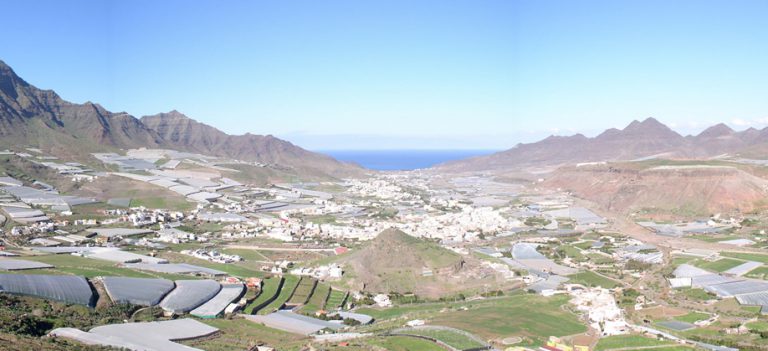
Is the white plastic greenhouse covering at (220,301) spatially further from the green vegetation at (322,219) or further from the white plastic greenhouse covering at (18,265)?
the green vegetation at (322,219)

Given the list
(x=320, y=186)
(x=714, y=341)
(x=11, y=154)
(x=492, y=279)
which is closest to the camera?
(x=714, y=341)

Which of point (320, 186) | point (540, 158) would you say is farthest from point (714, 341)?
point (540, 158)

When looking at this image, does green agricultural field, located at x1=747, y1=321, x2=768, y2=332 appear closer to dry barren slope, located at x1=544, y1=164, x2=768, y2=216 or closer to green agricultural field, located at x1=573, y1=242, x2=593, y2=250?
green agricultural field, located at x1=573, y1=242, x2=593, y2=250

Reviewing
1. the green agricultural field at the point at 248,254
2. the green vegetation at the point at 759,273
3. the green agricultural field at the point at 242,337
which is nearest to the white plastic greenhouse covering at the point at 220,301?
the green agricultural field at the point at 242,337

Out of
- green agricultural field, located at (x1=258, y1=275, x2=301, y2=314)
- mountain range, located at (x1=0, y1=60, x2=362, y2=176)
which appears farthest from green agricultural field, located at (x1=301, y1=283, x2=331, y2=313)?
mountain range, located at (x1=0, y1=60, x2=362, y2=176)

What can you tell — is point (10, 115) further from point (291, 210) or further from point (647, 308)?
point (647, 308)

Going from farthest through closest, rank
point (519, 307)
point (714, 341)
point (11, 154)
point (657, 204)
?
1. point (11, 154)
2. point (657, 204)
3. point (519, 307)
4. point (714, 341)
